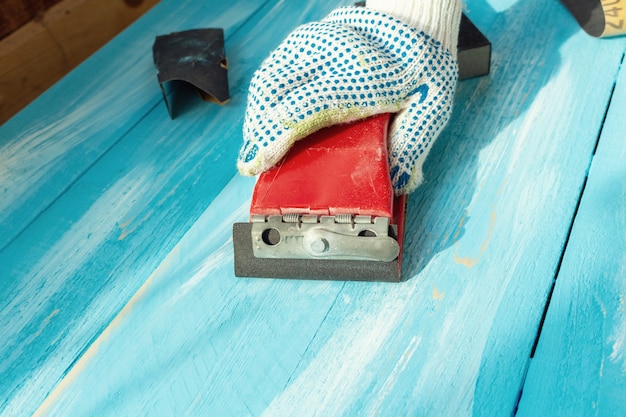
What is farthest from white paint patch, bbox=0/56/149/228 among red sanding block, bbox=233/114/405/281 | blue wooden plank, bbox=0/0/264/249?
red sanding block, bbox=233/114/405/281

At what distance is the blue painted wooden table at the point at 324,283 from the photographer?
67 centimetres

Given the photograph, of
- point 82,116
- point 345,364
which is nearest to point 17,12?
point 82,116

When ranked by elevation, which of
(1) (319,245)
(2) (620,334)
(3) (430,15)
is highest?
(3) (430,15)

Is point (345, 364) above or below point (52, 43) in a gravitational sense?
below

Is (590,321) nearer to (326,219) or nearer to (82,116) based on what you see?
(326,219)

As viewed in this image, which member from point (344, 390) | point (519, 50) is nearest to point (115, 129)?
point (344, 390)

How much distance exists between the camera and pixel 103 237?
87 centimetres

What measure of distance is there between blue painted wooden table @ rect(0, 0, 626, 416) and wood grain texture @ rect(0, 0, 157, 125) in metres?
0.24

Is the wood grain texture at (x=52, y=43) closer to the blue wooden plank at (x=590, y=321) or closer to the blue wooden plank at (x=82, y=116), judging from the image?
the blue wooden plank at (x=82, y=116)

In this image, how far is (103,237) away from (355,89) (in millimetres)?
420

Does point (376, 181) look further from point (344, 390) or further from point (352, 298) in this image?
point (344, 390)

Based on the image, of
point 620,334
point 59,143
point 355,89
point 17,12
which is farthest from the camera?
point 17,12

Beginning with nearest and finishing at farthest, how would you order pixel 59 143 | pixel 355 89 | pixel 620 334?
pixel 620 334, pixel 355 89, pixel 59 143

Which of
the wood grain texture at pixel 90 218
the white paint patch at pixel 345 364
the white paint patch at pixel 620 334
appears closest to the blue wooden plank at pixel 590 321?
the white paint patch at pixel 620 334
